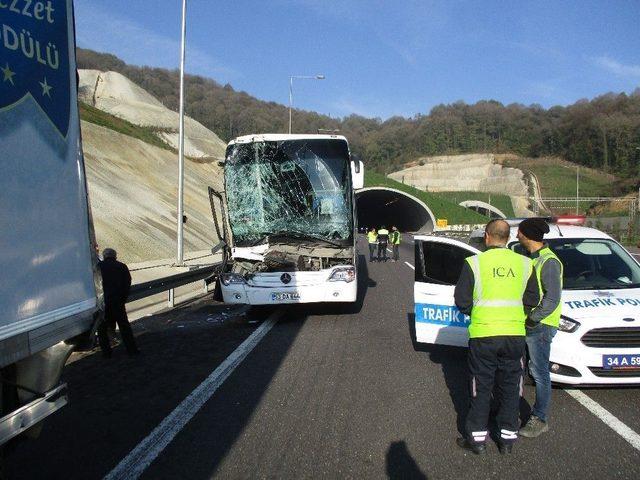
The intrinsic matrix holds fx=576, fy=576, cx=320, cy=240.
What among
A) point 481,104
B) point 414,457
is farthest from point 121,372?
point 481,104

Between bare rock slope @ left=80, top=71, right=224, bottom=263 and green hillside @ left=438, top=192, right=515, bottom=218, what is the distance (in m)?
52.6

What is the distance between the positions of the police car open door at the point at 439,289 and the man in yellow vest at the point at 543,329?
1586mm

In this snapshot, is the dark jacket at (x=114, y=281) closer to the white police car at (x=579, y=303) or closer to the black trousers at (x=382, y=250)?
the white police car at (x=579, y=303)

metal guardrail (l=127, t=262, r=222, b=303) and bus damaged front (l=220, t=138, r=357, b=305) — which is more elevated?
bus damaged front (l=220, t=138, r=357, b=305)

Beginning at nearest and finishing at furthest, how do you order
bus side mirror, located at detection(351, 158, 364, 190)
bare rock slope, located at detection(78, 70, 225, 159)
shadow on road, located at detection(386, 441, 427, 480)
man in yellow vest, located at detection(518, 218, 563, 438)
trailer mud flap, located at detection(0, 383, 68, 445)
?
1. trailer mud flap, located at detection(0, 383, 68, 445)
2. shadow on road, located at detection(386, 441, 427, 480)
3. man in yellow vest, located at detection(518, 218, 563, 438)
4. bus side mirror, located at detection(351, 158, 364, 190)
5. bare rock slope, located at detection(78, 70, 225, 159)

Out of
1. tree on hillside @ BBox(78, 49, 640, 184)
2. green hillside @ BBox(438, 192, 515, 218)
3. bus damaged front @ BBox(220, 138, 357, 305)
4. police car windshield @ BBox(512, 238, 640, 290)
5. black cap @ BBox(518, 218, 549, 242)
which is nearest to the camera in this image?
black cap @ BBox(518, 218, 549, 242)

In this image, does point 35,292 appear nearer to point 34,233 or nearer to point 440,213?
point 34,233

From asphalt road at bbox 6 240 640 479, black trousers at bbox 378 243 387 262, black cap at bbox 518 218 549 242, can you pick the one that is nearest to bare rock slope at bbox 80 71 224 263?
black trousers at bbox 378 243 387 262

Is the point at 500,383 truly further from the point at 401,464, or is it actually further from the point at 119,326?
the point at 119,326

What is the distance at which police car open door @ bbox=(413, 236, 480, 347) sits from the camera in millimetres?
6430

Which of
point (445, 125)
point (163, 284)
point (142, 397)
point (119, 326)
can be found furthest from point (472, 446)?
point (445, 125)

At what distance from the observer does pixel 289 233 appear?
10.8 m

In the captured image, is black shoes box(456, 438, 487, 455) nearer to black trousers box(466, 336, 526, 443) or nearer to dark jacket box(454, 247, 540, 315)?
black trousers box(466, 336, 526, 443)

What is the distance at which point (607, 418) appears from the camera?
4.94 metres
